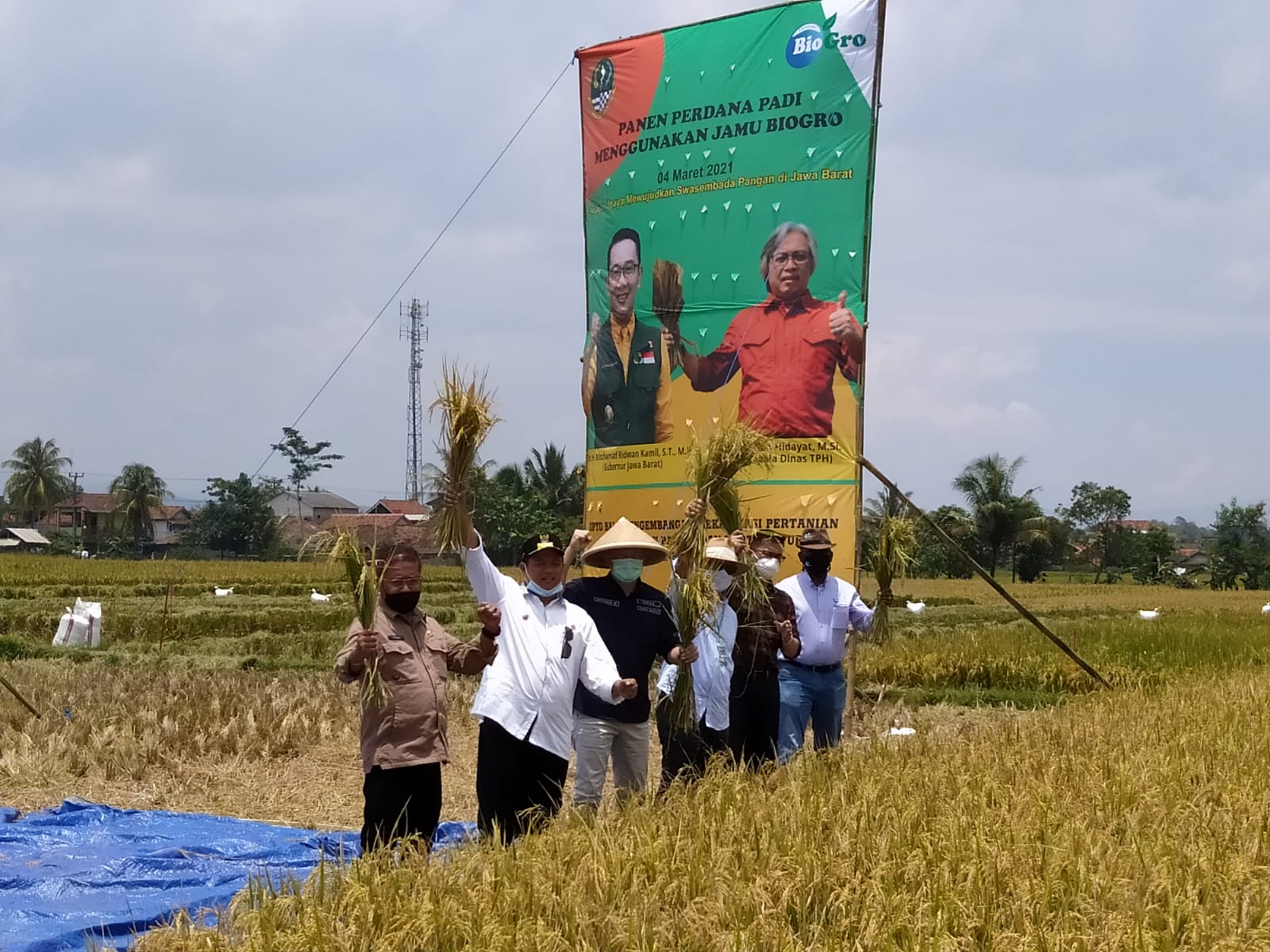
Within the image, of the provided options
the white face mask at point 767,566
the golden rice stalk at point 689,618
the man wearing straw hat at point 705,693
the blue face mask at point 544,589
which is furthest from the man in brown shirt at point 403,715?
the white face mask at point 767,566

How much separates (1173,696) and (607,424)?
Answer: 5.73 metres

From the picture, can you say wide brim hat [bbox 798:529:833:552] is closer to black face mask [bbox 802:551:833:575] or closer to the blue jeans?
black face mask [bbox 802:551:833:575]

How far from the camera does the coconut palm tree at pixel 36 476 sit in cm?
7506

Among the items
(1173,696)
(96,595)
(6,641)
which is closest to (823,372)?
(1173,696)

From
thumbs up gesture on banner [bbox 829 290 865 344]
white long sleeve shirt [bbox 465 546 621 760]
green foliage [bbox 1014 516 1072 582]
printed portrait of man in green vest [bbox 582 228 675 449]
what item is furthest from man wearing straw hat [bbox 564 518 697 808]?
green foliage [bbox 1014 516 1072 582]

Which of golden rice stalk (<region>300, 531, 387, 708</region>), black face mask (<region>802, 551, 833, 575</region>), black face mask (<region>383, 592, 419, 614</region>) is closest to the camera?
golden rice stalk (<region>300, 531, 387, 708</region>)

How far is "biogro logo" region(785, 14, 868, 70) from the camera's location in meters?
10.5

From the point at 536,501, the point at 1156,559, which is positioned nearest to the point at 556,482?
the point at 536,501

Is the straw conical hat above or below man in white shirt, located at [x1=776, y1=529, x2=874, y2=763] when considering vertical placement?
above

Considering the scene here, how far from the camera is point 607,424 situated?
39.2 feet

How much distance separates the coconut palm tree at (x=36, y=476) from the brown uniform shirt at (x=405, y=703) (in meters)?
78.5

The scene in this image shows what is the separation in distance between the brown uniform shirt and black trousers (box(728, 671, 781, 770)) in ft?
5.26

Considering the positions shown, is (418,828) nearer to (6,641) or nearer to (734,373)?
(734,373)

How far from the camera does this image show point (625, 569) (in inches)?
215
